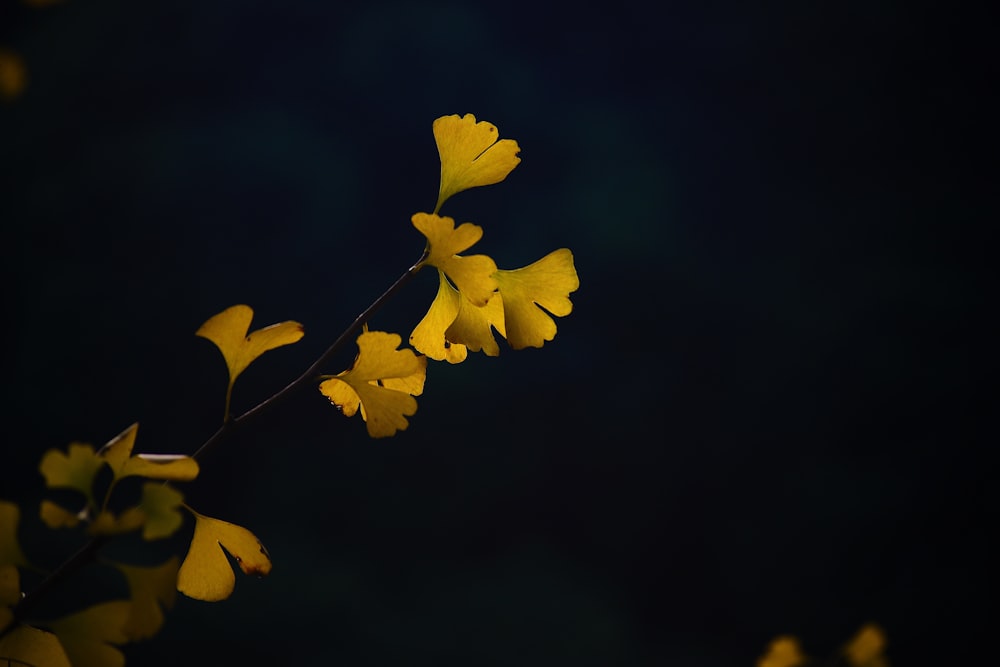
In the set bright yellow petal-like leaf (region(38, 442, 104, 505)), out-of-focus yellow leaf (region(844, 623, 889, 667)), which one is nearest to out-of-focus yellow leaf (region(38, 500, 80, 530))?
bright yellow petal-like leaf (region(38, 442, 104, 505))

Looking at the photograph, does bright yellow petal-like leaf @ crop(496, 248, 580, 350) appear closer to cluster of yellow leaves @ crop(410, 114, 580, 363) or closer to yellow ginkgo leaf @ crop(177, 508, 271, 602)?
cluster of yellow leaves @ crop(410, 114, 580, 363)

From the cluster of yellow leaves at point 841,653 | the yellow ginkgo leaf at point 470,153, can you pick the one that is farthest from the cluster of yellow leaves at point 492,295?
the cluster of yellow leaves at point 841,653

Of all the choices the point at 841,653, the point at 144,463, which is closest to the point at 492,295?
the point at 144,463

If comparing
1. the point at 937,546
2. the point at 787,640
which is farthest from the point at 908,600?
the point at 787,640

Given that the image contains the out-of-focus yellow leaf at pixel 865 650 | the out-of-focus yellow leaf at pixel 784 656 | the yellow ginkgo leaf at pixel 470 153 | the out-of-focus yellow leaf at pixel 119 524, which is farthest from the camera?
the out-of-focus yellow leaf at pixel 865 650

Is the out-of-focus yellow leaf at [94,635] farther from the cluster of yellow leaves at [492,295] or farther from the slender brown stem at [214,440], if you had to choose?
the cluster of yellow leaves at [492,295]

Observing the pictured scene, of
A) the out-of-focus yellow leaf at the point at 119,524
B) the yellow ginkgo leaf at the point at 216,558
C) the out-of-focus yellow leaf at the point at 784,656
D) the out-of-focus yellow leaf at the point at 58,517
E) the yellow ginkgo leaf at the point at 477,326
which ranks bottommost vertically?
the out-of-focus yellow leaf at the point at 784,656
